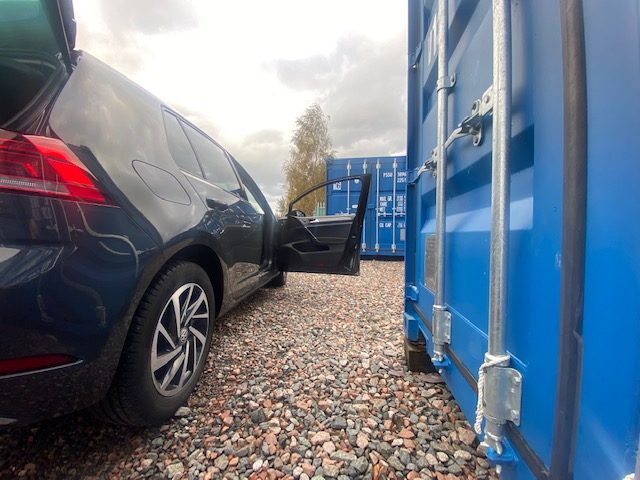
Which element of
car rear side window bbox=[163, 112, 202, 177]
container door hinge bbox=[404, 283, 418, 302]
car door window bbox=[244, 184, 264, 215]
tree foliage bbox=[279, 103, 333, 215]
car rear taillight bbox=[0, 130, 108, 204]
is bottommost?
container door hinge bbox=[404, 283, 418, 302]

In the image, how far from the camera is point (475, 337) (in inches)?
41.5

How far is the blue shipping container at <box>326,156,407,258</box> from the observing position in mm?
8281

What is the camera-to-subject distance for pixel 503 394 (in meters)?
0.81

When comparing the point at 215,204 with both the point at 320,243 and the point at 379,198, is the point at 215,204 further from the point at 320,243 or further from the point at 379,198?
the point at 379,198

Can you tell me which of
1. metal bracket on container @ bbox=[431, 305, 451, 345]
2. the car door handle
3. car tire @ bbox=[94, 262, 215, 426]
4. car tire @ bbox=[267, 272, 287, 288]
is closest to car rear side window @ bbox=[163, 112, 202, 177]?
the car door handle

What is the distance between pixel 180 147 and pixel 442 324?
170cm

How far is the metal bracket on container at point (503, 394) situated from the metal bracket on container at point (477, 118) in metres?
0.71

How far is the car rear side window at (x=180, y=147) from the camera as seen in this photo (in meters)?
1.72

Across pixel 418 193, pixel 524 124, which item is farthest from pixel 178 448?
pixel 418 193

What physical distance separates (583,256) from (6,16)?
1.63m

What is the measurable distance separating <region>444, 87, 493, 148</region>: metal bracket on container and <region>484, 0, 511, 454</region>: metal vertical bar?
107 mm

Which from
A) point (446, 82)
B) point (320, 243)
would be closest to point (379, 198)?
point (320, 243)

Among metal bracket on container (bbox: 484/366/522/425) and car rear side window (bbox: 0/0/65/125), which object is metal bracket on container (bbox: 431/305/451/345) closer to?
metal bracket on container (bbox: 484/366/522/425)

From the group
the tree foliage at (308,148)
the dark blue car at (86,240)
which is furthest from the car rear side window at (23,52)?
the tree foliage at (308,148)
